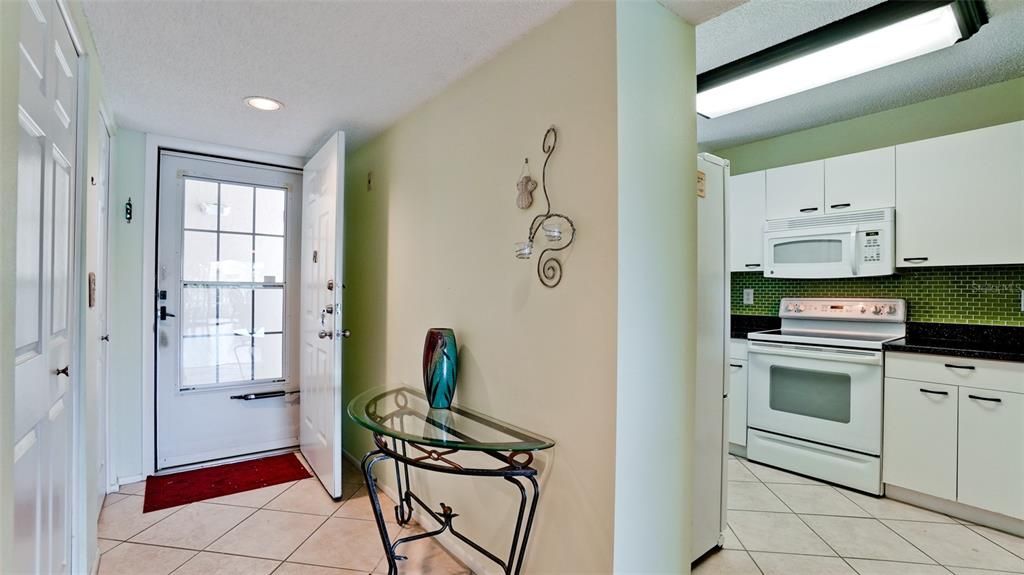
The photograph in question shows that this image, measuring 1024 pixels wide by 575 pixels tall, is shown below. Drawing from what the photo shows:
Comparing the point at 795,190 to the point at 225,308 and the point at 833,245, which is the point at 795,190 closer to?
the point at 833,245

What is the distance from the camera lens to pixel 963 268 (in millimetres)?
2824

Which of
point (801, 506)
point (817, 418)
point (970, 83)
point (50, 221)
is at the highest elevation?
point (970, 83)

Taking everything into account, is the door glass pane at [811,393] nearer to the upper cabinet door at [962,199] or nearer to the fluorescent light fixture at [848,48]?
the upper cabinet door at [962,199]

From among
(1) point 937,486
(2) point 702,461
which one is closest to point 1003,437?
(1) point 937,486

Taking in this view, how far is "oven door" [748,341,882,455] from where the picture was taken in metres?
2.75

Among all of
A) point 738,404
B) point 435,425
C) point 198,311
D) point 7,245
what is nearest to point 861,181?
point 738,404

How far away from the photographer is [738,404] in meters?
3.36

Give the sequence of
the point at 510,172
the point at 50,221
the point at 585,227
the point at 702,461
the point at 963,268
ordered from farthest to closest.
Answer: the point at 963,268 < the point at 702,461 < the point at 510,172 < the point at 585,227 < the point at 50,221

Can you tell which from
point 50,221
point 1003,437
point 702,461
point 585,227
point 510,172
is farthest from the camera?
point 1003,437

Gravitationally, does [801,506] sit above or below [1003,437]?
below

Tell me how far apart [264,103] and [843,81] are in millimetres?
3088

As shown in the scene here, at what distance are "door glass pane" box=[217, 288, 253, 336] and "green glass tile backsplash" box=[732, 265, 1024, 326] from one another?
3.84 meters

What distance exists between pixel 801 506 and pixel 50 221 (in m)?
3.41

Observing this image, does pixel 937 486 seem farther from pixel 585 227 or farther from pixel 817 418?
pixel 585 227
